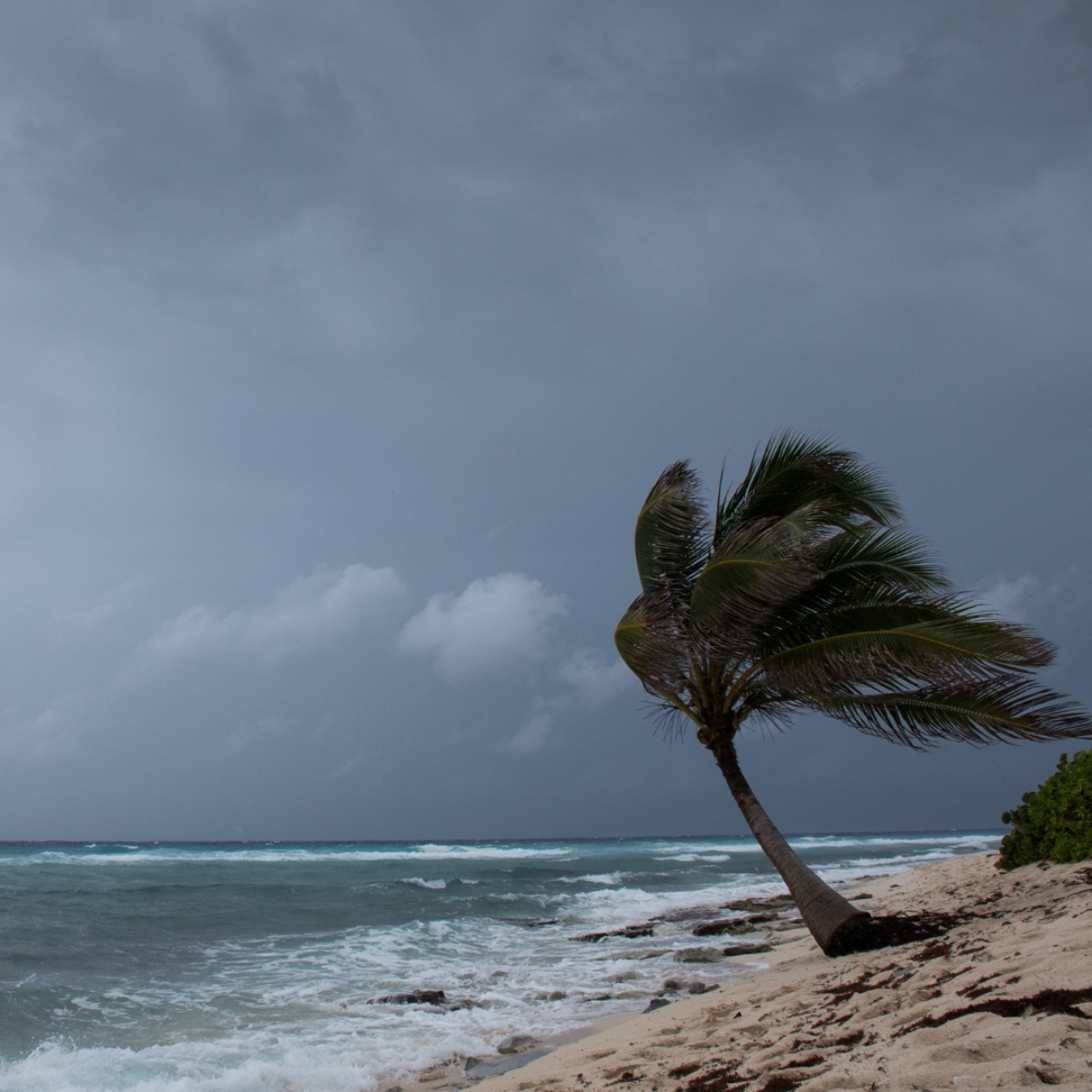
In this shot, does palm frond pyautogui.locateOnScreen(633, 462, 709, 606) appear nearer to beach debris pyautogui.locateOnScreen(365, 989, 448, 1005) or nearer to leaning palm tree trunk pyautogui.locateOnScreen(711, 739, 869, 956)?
leaning palm tree trunk pyautogui.locateOnScreen(711, 739, 869, 956)

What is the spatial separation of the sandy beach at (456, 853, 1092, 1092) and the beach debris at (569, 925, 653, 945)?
6209 millimetres

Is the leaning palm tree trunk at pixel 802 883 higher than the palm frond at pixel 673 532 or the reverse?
the reverse

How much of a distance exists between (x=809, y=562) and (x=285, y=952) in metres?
11.2

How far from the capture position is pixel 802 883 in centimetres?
813

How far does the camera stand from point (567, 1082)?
5133 millimetres

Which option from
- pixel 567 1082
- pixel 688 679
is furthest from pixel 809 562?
pixel 567 1082

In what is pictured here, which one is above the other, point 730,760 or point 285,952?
point 730,760

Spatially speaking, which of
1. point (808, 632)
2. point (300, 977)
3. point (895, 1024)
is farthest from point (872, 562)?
point (300, 977)

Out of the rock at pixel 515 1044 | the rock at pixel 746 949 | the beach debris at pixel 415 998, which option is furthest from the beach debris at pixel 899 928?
the beach debris at pixel 415 998

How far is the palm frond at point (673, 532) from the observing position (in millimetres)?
9539

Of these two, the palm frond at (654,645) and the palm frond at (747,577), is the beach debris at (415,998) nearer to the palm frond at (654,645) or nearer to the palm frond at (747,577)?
the palm frond at (654,645)

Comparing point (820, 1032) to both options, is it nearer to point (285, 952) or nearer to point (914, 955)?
point (914, 955)

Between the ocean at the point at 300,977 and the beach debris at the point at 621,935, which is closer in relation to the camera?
the ocean at the point at 300,977

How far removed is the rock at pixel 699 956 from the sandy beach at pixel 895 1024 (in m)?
2.61
